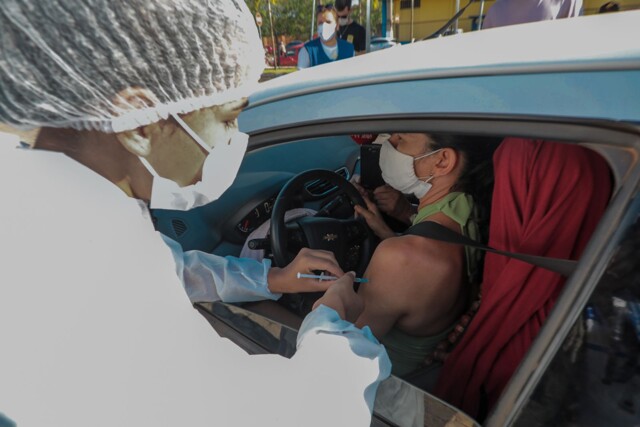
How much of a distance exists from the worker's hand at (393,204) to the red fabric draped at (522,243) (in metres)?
0.86

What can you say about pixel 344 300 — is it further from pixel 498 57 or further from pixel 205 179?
pixel 498 57

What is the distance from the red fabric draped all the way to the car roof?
22 centimetres

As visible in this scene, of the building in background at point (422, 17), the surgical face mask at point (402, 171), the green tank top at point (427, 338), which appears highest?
the surgical face mask at point (402, 171)

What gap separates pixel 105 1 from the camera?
0.80 metres

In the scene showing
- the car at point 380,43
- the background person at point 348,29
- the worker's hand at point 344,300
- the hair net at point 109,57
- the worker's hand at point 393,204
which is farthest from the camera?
the car at point 380,43

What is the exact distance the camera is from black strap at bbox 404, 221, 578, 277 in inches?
38.4

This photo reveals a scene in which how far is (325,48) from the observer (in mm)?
5281

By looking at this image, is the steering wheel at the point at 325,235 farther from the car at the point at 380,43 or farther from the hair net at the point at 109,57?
the car at the point at 380,43

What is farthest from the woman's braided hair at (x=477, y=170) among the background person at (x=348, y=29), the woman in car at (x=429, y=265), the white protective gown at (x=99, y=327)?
the background person at (x=348, y=29)

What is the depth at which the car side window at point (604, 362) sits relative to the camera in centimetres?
82

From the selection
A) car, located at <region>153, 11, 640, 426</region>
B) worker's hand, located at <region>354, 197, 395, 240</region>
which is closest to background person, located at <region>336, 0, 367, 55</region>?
worker's hand, located at <region>354, 197, 395, 240</region>

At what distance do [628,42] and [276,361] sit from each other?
1.01 m

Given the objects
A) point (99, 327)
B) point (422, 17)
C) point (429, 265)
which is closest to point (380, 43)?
point (422, 17)

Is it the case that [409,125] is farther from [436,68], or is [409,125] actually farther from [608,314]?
[608,314]
